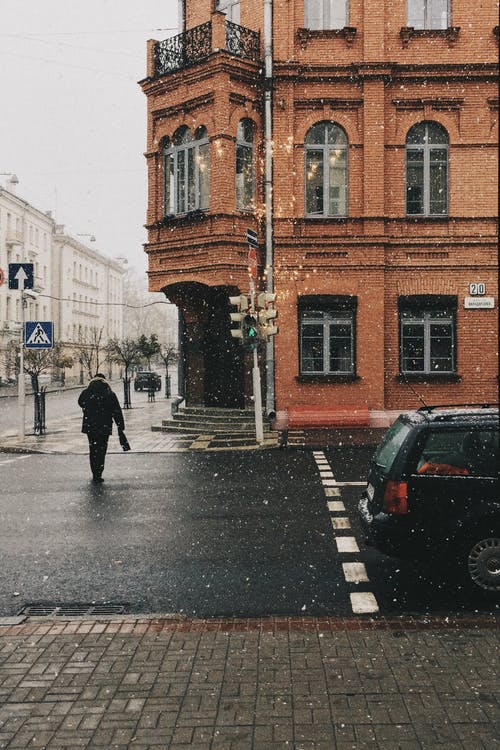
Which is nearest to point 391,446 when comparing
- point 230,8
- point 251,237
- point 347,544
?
point 347,544

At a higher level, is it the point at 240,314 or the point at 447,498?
the point at 240,314

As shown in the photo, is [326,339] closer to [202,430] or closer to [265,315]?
[265,315]

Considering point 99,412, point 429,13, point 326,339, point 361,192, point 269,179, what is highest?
point 429,13

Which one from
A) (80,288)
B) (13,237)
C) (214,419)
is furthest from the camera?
(80,288)

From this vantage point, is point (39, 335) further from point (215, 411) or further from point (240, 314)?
point (215, 411)

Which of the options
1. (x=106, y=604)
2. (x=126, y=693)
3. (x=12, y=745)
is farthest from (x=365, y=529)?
(x=12, y=745)

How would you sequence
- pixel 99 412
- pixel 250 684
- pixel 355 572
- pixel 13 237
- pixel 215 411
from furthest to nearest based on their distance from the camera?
pixel 13 237 → pixel 215 411 → pixel 99 412 → pixel 355 572 → pixel 250 684

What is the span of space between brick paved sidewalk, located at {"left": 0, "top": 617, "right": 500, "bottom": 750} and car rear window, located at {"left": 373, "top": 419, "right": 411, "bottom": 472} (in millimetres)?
1517

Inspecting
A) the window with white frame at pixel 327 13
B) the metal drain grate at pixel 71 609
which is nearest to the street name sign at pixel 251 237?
the window with white frame at pixel 327 13

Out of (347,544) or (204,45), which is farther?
(204,45)

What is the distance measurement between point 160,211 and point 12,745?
720 inches

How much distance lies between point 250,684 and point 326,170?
16891 mm

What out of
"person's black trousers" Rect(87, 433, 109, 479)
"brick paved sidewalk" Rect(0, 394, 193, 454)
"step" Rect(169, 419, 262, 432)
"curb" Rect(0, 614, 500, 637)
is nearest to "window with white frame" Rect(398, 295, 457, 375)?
"step" Rect(169, 419, 262, 432)

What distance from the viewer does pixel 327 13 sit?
19.6 m
